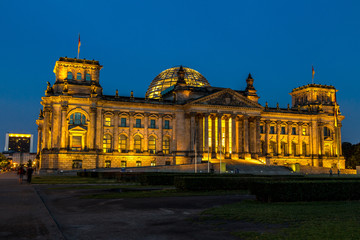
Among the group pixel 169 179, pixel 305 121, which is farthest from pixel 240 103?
pixel 169 179

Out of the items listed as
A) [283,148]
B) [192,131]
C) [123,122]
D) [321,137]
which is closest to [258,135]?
[283,148]

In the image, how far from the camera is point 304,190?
70.1 ft

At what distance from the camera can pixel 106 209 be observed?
1861 cm

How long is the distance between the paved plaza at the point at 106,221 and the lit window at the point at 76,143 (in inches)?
2411

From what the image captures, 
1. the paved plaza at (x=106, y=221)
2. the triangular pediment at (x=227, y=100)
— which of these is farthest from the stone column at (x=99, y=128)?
the paved plaza at (x=106, y=221)

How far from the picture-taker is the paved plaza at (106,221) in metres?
12.3

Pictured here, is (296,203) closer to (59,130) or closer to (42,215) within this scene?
(42,215)

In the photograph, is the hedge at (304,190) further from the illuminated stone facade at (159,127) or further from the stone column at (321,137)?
the stone column at (321,137)

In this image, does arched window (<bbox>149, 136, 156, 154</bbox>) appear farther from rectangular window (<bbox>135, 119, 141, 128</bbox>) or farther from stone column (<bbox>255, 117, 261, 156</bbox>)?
stone column (<bbox>255, 117, 261, 156</bbox>)

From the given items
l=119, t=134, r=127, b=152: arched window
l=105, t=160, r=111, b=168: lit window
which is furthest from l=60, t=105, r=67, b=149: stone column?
l=119, t=134, r=127, b=152: arched window

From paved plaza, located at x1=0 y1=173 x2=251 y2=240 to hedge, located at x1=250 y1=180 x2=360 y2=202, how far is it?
9.07 feet

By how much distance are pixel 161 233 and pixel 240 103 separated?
8026 cm

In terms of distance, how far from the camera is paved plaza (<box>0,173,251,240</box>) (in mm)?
12266

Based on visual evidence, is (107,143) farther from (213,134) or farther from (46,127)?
(213,134)
